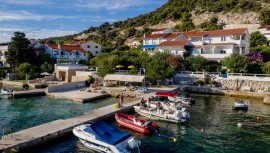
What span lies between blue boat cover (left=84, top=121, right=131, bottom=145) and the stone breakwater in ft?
109

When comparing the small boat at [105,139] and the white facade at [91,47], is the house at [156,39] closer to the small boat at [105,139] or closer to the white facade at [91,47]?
the white facade at [91,47]

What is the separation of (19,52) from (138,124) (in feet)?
183

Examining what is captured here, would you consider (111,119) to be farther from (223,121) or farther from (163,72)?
(163,72)

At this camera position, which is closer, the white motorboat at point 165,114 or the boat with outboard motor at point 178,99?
the white motorboat at point 165,114

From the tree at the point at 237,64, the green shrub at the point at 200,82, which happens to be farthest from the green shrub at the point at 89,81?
the tree at the point at 237,64

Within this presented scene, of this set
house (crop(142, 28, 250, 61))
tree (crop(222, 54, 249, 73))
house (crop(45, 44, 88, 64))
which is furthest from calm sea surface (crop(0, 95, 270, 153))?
house (crop(45, 44, 88, 64))

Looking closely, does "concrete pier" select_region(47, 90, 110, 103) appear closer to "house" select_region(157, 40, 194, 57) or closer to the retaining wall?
the retaining wall

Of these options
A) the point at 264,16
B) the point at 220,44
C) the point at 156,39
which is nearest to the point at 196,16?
the point at 264,16

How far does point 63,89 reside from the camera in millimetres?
48656

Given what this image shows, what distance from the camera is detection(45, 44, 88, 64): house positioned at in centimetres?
7550

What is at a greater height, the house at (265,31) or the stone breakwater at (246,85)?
the house at (265,31)

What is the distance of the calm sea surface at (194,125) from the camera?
21625mm

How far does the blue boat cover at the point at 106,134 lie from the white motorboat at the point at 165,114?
29.4 feet

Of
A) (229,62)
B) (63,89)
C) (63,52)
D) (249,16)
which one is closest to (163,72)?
(229,62)
